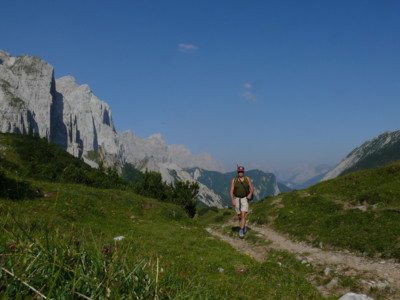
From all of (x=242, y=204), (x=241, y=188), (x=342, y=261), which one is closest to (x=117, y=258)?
(x=342, y=261)

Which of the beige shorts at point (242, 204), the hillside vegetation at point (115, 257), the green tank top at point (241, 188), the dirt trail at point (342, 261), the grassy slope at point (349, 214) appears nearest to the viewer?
the hillside vegetation at point (115, 257)

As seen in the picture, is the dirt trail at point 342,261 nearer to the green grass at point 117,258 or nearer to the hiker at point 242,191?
the green grass at point 117,258

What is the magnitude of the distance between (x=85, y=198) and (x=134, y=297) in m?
22.6

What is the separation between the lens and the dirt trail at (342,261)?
1174 centimetres

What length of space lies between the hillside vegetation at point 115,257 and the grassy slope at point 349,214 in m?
4.74

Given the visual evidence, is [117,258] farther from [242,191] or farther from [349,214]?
[349,214]

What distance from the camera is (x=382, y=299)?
10.2m

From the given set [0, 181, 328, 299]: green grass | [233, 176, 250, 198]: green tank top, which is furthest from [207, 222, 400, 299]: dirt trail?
[233, 176, 250, 198]: green tank top

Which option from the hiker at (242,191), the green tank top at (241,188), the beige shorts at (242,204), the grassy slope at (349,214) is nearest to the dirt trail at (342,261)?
the grassy slope at (349,214)

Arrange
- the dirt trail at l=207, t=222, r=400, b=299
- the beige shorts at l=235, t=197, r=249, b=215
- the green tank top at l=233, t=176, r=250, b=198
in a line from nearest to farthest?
1. the dirt trail at l=207, t=222, r=400, b=299
2. the green tank top at l=233, t=176, r=250, b=198
3. the beige shorts at l=235, t=197, r=249, b=215

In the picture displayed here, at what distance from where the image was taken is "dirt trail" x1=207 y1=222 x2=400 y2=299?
462 inches

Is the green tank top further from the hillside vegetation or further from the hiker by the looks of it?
the hillside vegetation

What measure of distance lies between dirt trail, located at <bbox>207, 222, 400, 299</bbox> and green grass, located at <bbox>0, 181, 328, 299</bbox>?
197cm

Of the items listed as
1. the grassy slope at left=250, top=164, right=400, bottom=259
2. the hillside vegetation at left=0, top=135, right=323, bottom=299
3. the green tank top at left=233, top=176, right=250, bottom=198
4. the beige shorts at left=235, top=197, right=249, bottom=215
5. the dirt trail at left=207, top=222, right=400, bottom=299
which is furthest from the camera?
the beige shorts at left=235, top=197, right=249, bottom=215
